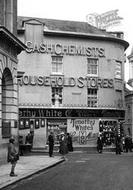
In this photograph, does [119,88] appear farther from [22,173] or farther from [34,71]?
[22,173]

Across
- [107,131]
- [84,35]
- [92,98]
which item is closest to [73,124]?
[92,98]

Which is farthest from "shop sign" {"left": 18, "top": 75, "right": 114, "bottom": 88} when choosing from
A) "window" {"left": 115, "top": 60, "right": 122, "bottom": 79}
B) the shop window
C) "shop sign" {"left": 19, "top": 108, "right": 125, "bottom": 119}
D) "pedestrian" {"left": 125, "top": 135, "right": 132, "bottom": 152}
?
"pedestrian" {"left": 125, "top": 135, "right": 132, "bottom": 152}

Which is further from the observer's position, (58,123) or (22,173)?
(58,123)

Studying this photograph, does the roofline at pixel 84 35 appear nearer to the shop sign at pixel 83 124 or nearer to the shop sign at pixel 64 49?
the shop sign at pixel 64 49

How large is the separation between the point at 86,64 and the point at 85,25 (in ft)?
19.9

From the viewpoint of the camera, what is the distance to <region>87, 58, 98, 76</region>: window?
169ft

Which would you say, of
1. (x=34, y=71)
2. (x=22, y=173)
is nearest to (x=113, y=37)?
(x=34, y=71)

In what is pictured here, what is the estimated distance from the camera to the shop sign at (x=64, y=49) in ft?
162

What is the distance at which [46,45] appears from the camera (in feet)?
163

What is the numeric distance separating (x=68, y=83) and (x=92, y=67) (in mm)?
3374

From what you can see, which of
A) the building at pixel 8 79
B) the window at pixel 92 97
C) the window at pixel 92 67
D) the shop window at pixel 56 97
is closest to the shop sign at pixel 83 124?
the window at pixel 92 97

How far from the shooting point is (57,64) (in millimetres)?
50156

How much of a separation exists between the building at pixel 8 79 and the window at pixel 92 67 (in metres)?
22.9

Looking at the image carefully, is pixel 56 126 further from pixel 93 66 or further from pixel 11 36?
pixel 11 36
